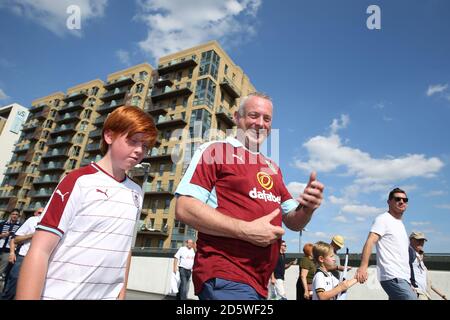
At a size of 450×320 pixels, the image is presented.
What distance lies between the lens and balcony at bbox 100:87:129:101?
5019cm

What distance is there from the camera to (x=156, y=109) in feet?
143

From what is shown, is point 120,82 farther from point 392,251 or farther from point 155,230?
point 392,251

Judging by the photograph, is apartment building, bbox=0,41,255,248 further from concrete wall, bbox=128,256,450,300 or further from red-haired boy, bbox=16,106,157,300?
red-haired boy, bbox=16,106,157,300

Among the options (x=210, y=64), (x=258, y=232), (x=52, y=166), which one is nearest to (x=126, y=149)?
(x=258, y=232)

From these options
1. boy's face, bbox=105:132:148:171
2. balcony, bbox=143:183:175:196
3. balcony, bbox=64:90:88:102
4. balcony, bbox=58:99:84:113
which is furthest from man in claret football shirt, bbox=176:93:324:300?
balcony, bbox=64:90:88:102

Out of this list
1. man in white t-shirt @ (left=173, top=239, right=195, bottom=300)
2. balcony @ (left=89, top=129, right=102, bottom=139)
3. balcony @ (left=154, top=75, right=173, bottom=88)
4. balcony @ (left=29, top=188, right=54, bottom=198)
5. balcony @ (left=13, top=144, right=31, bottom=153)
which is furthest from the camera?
balcony @ (left=13, top=144, right=31, bottom=153)

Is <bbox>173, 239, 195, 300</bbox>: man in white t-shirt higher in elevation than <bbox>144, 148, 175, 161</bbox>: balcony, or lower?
lower

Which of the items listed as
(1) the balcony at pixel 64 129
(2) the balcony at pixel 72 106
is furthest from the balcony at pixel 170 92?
(1) the balcony at pixel 64 129

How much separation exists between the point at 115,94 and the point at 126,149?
53141 millimetres

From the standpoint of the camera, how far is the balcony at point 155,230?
36.6 metres

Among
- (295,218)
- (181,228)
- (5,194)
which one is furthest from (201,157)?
(5,194)

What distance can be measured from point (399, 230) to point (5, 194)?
74592mm

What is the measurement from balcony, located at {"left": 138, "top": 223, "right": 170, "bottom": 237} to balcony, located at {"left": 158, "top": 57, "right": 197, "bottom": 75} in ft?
75.4

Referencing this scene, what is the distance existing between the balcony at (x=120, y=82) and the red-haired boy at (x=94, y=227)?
51334 mm
